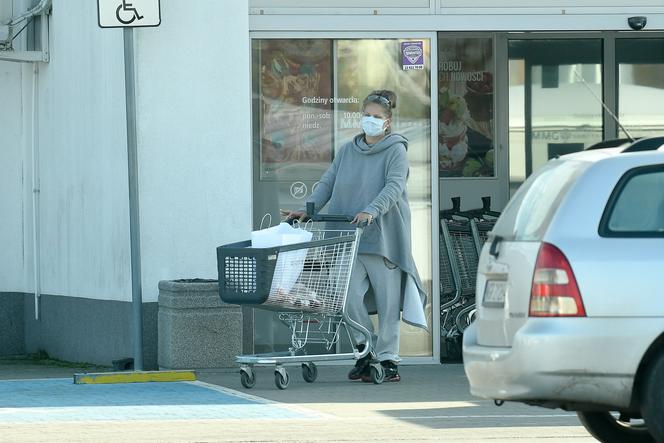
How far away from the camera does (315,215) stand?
1159 centimetres

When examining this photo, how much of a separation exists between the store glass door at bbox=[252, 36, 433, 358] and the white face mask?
1.70m

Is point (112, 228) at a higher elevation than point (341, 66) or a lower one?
lower

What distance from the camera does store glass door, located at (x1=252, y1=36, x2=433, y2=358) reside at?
536 inches

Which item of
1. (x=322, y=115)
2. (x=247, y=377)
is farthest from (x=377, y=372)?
(x=322, y=115)

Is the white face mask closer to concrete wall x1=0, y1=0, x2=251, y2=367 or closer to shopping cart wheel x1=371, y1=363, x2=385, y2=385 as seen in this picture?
concrete wall x1=0, y1=0, x2=251, y2=367

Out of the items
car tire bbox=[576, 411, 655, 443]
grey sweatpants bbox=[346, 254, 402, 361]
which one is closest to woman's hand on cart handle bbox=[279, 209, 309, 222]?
grey sweatpants bbox=[346, 254, 402, 361]

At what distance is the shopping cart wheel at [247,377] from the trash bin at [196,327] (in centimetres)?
99

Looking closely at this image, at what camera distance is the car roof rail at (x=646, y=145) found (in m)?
7.54

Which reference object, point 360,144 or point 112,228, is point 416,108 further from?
point 112,228

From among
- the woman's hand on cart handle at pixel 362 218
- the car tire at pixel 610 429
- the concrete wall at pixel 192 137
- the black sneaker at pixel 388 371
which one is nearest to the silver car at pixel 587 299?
the car tire at pixel 610 429

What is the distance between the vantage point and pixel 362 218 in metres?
11.5

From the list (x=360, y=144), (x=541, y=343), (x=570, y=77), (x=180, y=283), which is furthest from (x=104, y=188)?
(x=541, y=343)

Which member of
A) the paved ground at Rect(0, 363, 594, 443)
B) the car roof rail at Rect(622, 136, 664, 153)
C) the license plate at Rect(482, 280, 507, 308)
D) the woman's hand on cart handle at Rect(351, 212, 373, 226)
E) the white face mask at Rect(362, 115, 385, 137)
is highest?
the white face mask at Rect(362, 115, 385, 137)

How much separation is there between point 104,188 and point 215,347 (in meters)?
2.05
